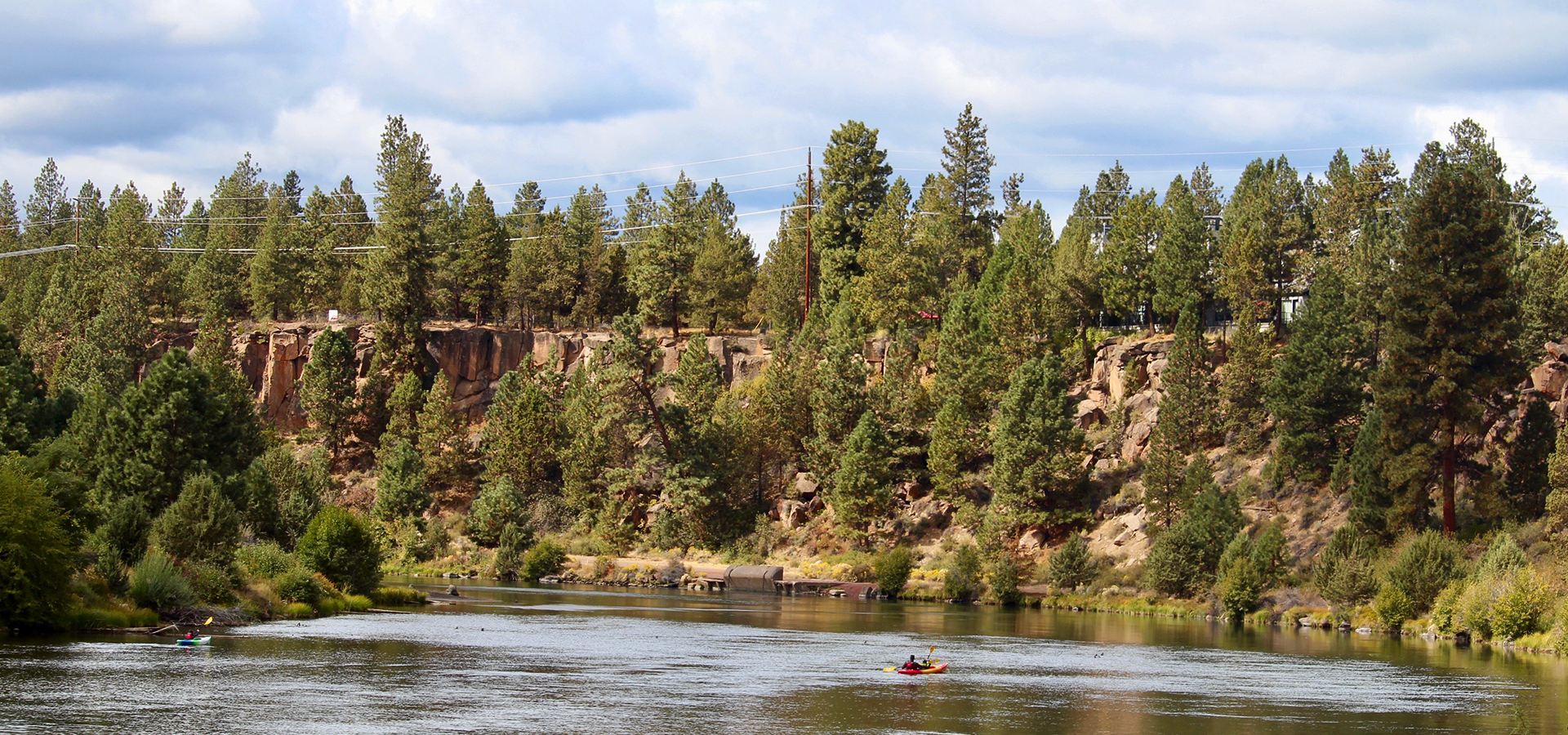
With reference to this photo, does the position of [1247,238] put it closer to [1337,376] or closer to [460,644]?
[1337,376]

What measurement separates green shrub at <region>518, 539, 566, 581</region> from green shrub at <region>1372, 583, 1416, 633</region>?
5948 cm

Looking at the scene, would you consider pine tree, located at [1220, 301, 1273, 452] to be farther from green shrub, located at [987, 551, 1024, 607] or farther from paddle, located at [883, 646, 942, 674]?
paddle, located at [883, 646, 942, 674]

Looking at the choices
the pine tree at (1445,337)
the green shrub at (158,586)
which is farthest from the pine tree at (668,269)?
the green shrub at (158,586)

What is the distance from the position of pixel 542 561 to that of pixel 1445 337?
6454 centimetres

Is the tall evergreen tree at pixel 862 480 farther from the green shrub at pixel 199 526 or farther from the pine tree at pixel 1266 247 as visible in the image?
the green shrub at pixel 199 526

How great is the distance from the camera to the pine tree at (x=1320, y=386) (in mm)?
84938

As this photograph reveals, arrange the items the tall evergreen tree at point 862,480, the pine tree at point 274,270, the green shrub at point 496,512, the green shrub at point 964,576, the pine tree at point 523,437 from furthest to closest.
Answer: the pine tree at point 274,270 → the pine tree at point 523,437 → the green shrub at point 496,512 → the tall evergreen tree at point 862,480 → the green shrub at point 964,576

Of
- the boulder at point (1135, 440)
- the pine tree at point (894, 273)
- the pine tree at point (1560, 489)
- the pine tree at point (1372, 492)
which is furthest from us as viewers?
the pine tree at point (894, 273)

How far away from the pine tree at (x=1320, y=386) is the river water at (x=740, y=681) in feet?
65.4

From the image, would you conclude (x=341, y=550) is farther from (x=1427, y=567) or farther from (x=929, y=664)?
(x=1427, y=567)

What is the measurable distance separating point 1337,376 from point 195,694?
6998 cm

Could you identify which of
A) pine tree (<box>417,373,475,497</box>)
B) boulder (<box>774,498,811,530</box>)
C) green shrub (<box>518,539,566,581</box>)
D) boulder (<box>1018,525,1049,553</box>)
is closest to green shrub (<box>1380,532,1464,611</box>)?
boulder (<box>1018,525,1049,553</box>)

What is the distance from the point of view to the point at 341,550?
→ 68.6 m

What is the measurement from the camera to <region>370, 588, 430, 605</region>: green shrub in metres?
74.8
